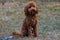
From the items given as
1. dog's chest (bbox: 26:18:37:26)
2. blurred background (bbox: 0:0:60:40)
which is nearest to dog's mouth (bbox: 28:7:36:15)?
dog's chest (bbox: 26:18:37:26)

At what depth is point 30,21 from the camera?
346 inches

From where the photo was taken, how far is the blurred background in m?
9.33

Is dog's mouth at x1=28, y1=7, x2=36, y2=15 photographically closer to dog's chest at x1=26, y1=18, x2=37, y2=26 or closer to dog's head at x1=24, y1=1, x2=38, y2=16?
dog's head at x1=24, y1=1, x2=38, y2=16

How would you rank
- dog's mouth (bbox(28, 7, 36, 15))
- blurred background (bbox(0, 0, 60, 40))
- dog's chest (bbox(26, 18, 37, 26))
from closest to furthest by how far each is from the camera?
dog's mouth (bbox(28, 7, 36, 15)) → dog's chest (bbox(26, 18, 37, 26)) → blurred background (bbox(0, 0, 60, 40))

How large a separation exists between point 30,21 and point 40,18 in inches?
127

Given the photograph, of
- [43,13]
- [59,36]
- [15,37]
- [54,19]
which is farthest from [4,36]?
[43,13]

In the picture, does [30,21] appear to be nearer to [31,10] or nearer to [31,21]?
[31,21]

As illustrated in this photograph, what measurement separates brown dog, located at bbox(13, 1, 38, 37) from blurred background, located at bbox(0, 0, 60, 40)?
1.07 ft

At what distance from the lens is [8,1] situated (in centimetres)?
1714

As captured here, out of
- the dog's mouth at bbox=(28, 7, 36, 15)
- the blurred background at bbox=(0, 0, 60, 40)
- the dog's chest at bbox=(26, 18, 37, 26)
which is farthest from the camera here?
the blurred background at bbox=(0, 0, 60, 40)

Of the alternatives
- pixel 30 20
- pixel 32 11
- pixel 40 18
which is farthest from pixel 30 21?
pixel 40 18

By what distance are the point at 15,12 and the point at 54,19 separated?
2.68 meters

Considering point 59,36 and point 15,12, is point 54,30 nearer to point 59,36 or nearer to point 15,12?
point 59,36

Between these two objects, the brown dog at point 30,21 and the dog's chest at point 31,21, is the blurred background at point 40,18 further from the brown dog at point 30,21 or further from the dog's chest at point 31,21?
the dog's chest at point 31,21
